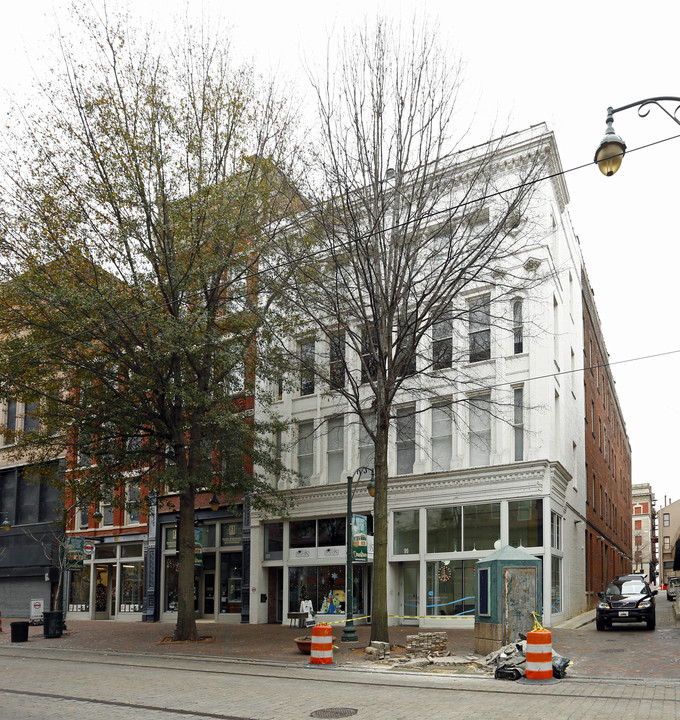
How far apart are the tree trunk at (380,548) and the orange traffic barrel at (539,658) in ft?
18.8

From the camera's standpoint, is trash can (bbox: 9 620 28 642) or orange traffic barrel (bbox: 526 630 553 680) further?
trash can (bbox: 9 620 28 642)

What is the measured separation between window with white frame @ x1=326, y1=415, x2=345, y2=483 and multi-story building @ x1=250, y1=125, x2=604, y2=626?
0.18ft

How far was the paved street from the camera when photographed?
11078mm

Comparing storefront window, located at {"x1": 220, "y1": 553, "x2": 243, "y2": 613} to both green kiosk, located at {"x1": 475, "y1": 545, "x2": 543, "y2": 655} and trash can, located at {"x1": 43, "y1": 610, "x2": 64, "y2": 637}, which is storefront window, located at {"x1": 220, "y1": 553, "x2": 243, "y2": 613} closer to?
trash can, located at {"x1": 43, "y1": 610, "x2": 64, "y2": 637}

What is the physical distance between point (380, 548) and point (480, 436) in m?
8.66

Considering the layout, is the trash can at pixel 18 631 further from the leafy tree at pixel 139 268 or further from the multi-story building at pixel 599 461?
the multi-story building at pixel 599 461

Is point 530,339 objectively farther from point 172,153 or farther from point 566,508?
point 172,153

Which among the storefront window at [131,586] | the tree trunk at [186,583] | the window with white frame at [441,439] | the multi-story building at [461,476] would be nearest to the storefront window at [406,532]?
the multi-story building at [461,476]

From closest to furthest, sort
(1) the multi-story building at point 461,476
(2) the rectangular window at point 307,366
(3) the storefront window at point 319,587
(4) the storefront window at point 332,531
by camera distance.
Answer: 1. (2) the rectangular window at point 307,366
2. (1) the multi-story building at point 461,476
3. (3) the storefront window at point 319,587
4. (4) the storefront window at point 332,531

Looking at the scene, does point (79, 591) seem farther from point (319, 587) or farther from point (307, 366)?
point (307, 366)

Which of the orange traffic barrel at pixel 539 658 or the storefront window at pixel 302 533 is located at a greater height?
the storefront window at pixel 302 533

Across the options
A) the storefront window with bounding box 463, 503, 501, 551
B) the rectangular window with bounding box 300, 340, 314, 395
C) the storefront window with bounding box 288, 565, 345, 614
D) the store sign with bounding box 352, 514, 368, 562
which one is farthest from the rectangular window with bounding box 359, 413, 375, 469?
the store sign with bounding box 352, 514, 368, 562

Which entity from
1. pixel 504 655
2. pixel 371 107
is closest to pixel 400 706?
pixel 504 655

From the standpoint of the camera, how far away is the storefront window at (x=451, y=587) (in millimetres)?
26225
